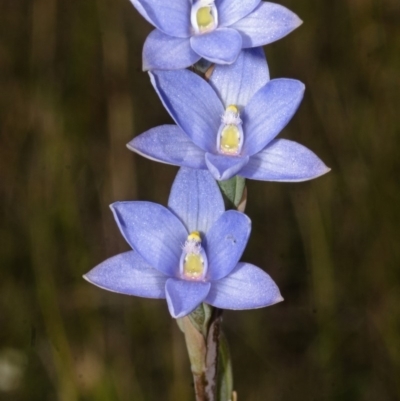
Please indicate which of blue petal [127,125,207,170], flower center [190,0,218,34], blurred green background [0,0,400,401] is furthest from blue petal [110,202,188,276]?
blurred green background [0,0,400,401]

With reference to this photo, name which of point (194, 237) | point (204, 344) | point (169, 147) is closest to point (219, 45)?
point (169, 147)

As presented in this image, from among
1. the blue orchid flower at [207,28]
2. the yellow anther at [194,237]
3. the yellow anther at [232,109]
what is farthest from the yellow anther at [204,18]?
the yellow anther at [194,237]

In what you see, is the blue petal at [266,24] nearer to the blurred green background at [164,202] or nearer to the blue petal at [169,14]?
the blue petal at [169,14]

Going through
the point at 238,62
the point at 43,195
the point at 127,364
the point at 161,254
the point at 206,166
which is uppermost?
the point at 238,62

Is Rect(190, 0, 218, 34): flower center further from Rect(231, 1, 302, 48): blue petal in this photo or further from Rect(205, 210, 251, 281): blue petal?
Rect(205, 210, 251, 281): blue petal

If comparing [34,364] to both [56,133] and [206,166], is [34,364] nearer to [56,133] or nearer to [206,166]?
[56,133]

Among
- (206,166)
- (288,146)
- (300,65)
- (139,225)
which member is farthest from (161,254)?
(300,65)

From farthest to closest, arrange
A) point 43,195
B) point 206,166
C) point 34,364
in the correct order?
point 43,195 < point 34,364 < point 206,166
